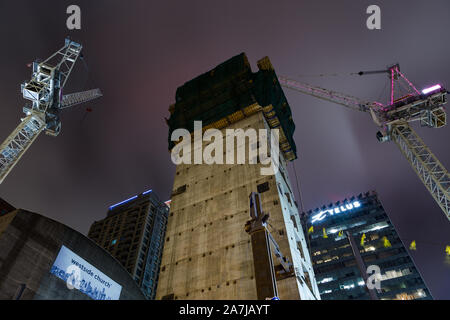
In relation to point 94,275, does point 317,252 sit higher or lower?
higher

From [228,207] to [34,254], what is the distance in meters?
19.3

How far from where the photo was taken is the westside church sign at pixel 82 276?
28281 mm

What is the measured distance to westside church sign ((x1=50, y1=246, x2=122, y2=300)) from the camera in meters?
28.3

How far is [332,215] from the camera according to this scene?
118750mm

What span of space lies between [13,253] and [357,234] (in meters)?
109

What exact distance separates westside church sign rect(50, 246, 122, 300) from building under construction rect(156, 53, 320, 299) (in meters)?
7.64

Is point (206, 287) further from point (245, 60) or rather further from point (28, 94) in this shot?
point (28, 94)

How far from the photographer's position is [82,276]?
30.3 meters

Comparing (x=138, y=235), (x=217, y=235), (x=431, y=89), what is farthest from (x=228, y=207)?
(x=138, y=235)

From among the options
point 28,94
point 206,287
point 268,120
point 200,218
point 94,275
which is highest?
point 28,94

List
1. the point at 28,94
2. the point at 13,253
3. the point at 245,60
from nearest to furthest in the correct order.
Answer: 1. the point at 13,253
2. the point at 245,60
3. the point at 28,94

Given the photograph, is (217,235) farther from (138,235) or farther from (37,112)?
(138,235)

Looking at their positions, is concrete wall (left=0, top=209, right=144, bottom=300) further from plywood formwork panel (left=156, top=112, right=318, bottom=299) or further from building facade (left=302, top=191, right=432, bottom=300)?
building facade (left=302, top=191, right=432, bottom=300)

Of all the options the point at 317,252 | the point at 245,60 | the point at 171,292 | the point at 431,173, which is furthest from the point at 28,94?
the point at 317,252
